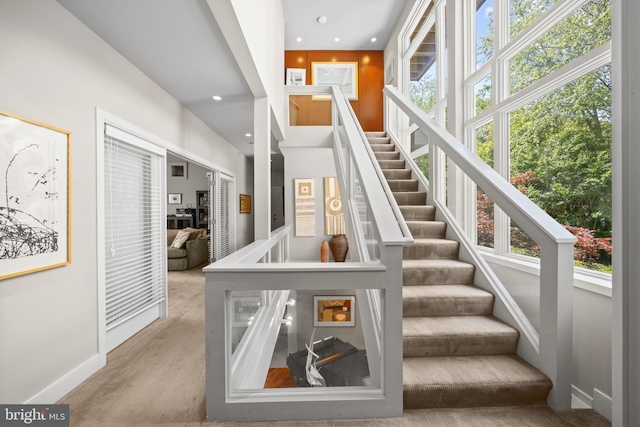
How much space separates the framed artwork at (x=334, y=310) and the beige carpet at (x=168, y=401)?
1.67 ft

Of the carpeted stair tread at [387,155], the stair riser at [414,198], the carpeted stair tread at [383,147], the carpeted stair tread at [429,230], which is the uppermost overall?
the carpeted stair tread at [383,147]

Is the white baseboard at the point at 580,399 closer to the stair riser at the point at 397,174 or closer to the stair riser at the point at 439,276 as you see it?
the stair riser at the point at 439,276

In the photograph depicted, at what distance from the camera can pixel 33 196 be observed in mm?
1681

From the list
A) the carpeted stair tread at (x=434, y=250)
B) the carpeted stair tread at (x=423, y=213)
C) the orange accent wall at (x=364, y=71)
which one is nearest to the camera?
the carpeted stair tread at (x=434, y=250)

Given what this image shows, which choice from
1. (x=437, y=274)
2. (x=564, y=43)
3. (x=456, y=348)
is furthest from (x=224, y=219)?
(x=564, y=43)

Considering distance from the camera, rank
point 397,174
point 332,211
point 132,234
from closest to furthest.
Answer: point 132,234 → point 397,174 → point 332,211

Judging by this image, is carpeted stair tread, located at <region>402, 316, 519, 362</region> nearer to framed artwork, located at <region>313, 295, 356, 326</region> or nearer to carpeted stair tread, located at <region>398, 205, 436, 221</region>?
framed artwork, located at <region>313, 295, 356, 326</region>

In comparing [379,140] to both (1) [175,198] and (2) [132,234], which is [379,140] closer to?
(2) [132,234]

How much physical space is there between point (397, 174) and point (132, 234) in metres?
3.29

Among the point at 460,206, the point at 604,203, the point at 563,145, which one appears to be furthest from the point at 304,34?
the point at 604,203

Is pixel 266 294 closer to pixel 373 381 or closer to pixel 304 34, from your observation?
pixel 373 381

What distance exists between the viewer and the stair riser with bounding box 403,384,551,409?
1572 mm

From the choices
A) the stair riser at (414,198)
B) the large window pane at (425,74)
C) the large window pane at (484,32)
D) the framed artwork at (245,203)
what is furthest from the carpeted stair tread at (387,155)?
the framed artwork at (245,203)

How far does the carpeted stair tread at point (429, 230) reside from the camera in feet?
9.70
